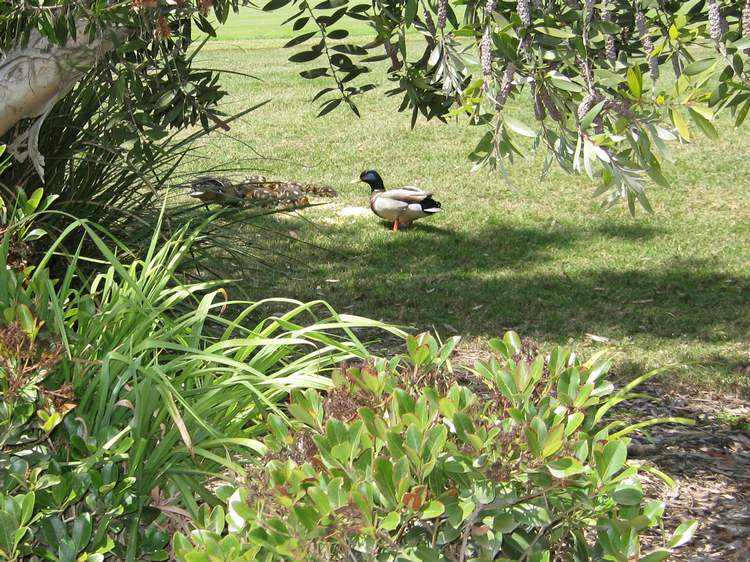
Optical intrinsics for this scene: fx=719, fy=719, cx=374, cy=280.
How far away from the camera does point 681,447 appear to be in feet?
11.8

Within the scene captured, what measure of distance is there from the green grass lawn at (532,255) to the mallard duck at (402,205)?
0.19 metres

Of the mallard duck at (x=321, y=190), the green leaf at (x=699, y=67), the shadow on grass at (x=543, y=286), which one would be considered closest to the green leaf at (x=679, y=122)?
the green leaf at (x=699, y=67)

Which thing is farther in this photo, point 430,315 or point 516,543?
point 430,315

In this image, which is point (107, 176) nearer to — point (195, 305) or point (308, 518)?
point (195, 305)

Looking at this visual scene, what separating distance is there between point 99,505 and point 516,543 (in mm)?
1076

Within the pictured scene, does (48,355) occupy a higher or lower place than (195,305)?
higher

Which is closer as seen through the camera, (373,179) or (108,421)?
(108,421)

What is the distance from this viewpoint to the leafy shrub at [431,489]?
147 centimetres

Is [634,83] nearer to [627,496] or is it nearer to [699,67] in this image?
[699,67]

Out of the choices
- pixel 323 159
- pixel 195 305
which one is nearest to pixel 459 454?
pixel 195 305

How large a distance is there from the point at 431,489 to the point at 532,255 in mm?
4941

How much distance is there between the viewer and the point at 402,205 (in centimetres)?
688

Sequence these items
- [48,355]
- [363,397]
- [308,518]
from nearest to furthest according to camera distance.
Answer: [308,518] < [363,397] < [48,355]

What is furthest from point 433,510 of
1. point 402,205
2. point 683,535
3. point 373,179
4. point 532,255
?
point 373,179
